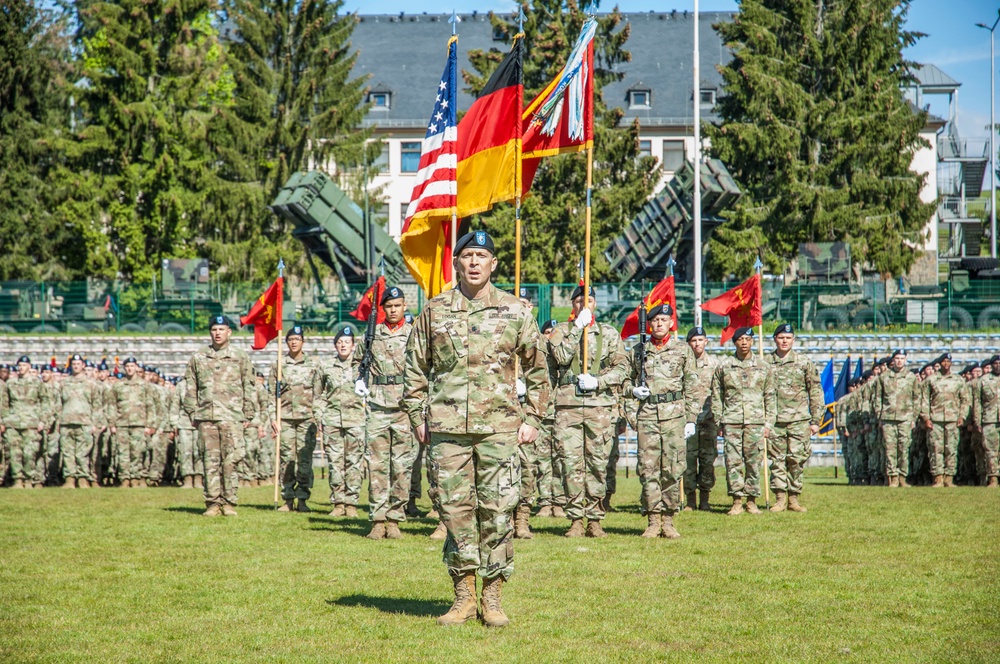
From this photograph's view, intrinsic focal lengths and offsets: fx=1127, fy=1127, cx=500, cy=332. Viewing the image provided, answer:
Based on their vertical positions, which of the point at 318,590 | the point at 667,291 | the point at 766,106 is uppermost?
the point at 766,106

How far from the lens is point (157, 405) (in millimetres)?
21422

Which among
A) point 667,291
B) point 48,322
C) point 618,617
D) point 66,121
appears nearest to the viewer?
point 618,617

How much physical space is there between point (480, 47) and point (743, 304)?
53015 mm

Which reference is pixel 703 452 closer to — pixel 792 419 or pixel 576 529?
pixel 792 419

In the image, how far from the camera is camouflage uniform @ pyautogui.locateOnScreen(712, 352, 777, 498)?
50.6 ft

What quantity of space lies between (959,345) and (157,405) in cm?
2157

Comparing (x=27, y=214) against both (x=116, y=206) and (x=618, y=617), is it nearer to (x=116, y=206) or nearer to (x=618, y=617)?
(x=116, y=206)

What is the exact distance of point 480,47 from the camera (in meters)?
68.2

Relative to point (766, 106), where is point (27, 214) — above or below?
below

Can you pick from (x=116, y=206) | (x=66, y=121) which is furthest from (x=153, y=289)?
(x=66, y=121)

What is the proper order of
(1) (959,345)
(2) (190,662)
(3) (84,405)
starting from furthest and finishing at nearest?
1. (1) (959,345)
2. (3) (84,405)
3. (2) (190,662)

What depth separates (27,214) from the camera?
145 feet

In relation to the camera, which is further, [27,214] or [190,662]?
[27,214]

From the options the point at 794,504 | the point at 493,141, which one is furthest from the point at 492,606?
the point at 794,504
